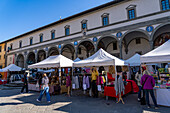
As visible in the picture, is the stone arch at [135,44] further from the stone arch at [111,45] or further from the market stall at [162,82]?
the market stall at [162,82]

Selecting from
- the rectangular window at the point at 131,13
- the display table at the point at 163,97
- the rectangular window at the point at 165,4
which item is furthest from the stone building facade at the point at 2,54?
the rectangular window at the point at 165,4

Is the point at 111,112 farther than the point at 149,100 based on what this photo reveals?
No

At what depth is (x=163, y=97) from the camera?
5.16 metres

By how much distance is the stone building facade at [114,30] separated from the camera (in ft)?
41.4

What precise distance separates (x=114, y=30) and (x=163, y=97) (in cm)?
1114

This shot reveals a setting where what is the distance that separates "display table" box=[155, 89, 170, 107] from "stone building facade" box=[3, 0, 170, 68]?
8448mm

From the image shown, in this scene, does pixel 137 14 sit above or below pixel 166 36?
above

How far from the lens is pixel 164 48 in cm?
583

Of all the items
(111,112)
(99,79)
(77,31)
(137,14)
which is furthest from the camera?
(77,31)

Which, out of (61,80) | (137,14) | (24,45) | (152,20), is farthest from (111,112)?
(24,45)

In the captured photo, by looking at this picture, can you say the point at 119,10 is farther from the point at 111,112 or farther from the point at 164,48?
the point at 111,112

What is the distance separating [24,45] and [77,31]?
52.6 ft

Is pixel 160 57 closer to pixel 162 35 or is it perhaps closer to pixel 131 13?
pixel 131 13

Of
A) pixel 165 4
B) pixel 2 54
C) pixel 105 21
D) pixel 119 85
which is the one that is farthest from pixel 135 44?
pixel 2 54
